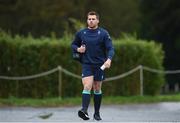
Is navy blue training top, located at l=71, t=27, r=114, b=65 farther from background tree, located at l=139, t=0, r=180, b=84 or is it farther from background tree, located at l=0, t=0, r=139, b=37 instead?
background tree, located at l=139, t=0, r=180, b=84

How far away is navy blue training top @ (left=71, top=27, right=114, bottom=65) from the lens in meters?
14.0

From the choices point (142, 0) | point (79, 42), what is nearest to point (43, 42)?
point (79, 42)

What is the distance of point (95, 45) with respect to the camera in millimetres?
13961

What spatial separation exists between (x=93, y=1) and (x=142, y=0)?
5.95 metres

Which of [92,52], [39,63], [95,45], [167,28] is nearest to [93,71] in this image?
[92,52]

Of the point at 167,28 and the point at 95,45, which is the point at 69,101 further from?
the point at 167,28

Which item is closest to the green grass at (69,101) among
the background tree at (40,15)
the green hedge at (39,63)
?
the green hedge at (39,63)

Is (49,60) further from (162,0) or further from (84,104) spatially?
(162,0)

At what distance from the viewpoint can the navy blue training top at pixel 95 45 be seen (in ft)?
45.8

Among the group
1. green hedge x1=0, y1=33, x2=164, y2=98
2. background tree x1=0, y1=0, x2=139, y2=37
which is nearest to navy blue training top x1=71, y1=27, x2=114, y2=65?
green hedge x1=0, y1=33, x2=164, y2=98

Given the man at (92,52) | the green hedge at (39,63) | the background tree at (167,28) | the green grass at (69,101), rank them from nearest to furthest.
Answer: the man at (92,52) < the green grass at (69,101) < the green hedge at (39,63) < the background tree at (167,28)

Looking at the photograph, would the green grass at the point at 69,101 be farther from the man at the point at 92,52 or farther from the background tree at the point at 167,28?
the background tree at the point at 167,28

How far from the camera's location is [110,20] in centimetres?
6081

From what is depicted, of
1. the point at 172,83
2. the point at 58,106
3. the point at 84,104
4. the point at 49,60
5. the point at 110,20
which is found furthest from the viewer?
the point at 110,20
